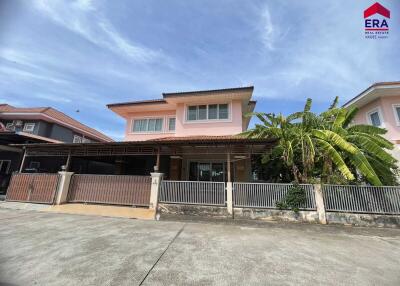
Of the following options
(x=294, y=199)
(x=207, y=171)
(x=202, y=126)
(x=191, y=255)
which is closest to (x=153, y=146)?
(x=202, y=126)

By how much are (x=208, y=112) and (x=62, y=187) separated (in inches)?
396

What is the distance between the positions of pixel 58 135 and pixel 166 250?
1993 centimetres

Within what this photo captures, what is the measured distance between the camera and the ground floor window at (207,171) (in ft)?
40.7

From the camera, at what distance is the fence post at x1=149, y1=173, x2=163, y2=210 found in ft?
30.0

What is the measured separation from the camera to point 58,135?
1878cm

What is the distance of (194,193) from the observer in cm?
912

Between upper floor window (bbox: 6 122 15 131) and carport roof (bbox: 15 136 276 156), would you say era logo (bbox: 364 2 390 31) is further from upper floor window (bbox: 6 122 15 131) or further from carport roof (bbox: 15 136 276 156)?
upper floor window (bbox: 6 122 15 131)

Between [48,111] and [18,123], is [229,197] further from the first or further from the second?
[18,123]

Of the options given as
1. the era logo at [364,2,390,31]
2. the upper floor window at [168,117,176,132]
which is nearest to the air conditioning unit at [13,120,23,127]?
the upper floor window at [168,117,176,132]

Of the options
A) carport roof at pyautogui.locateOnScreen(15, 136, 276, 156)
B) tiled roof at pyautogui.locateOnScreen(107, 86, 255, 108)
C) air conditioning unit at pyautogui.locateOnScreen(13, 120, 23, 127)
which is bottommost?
carport roof at pyautogui.locateOnScreen(15, 136, 276, 156)

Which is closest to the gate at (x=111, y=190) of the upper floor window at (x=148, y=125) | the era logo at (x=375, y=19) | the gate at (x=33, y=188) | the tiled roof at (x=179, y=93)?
the gate at (x=33, y=188)

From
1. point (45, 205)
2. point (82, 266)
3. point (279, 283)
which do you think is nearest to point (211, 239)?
point (279, 283)

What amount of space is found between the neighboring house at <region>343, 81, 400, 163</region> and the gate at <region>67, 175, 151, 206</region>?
14776 millimetres

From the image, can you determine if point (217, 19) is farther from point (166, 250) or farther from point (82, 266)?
point (82, 266)
